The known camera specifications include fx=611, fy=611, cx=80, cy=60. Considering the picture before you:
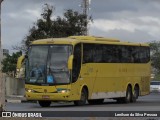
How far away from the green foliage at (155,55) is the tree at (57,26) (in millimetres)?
93409

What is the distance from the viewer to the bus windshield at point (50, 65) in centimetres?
3014

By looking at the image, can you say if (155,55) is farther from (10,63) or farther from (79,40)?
(79,40)

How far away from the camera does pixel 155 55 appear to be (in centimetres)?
15000

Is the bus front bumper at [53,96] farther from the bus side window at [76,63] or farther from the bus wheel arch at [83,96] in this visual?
the bus wheel arch at [83,96]

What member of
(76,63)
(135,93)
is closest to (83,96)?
(76,63)

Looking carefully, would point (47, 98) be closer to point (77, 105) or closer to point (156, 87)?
point (77, 105)

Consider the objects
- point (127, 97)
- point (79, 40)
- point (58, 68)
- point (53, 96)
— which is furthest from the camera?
point (127, 97)

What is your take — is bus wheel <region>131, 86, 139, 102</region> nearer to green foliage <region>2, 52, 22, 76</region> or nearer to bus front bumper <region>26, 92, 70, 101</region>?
bus front bumper <region>26, 92, 70, 101</region>

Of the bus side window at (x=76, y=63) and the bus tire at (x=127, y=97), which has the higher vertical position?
the bus side window at (x=76, y=63)

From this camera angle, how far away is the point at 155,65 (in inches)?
5738

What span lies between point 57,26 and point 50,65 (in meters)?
21.0

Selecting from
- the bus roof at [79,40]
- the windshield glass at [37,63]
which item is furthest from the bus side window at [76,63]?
the windshield glass at [37,63]

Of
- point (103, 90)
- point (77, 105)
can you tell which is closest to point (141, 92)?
point (103, 90)

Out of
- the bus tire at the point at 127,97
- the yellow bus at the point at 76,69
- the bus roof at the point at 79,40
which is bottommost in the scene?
the bus tire at the point at 127,97
